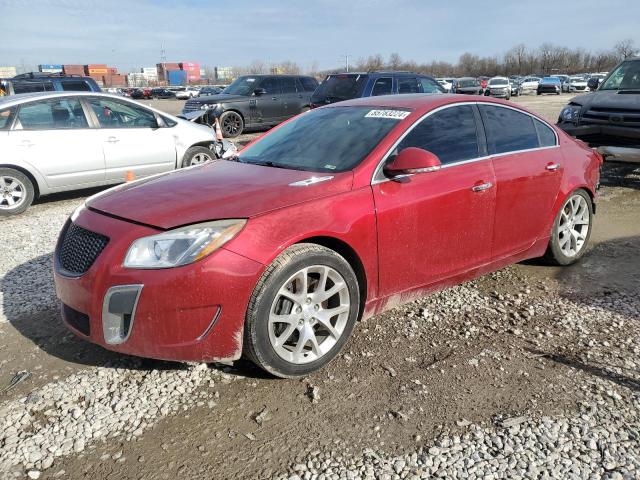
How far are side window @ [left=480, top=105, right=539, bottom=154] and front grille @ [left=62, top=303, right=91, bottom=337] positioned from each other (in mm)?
3037

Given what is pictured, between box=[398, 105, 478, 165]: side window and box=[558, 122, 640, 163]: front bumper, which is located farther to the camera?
box=[558, 122, 640, 163]: front bumper

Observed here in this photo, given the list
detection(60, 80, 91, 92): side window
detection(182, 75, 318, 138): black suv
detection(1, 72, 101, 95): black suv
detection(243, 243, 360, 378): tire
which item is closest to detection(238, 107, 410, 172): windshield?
detection(243, 243, 360, 378): tire

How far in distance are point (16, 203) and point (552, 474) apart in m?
7.17

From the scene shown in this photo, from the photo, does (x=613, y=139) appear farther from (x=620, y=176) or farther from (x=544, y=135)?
(x=544, y=135)

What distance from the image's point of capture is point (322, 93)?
38.6 ft

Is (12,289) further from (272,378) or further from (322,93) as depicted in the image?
(322,93)


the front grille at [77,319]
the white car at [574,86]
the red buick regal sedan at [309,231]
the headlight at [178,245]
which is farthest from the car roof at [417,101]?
the white car at [574,86]

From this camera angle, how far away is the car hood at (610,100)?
7.73 metres

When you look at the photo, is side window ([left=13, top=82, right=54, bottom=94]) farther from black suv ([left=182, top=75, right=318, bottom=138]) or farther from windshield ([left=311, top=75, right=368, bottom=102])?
windshield ([left=311, top=75, right=368, bottom=102])

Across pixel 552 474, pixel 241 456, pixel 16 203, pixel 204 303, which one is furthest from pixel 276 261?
pixel 16 203

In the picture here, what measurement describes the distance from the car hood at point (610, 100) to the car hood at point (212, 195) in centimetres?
638

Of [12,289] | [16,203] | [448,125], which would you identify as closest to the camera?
[448,125]

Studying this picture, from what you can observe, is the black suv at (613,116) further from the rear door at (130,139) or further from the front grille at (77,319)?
the front grille at (77,319)

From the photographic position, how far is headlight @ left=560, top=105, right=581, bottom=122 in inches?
332
